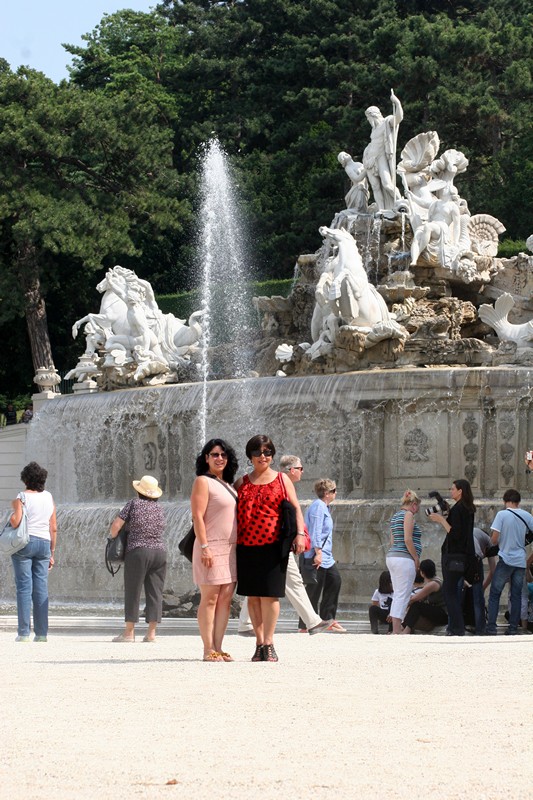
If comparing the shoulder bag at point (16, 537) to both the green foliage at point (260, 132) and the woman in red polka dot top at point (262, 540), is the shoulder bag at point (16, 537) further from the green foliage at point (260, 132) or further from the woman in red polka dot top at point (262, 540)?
the green foliage at point (260, 132)

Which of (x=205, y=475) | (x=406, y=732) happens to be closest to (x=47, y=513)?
(x=205, y=475)

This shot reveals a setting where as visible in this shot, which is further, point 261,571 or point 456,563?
point 456,563

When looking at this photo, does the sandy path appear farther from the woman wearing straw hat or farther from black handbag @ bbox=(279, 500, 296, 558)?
the woman wearing straw hat

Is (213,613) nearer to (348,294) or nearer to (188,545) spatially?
(188,545)

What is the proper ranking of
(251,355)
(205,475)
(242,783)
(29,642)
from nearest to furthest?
(242,783) < (205,475) < (29,642) < (251,355)

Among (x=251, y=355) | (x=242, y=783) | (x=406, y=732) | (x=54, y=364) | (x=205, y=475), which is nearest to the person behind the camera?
(x=242, y=783)

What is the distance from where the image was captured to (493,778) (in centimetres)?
648

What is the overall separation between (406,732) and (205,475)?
352 cm

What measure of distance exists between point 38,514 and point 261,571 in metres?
3.32

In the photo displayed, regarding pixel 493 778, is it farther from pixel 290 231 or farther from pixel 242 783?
pixel 290 231

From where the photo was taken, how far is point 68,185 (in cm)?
4362

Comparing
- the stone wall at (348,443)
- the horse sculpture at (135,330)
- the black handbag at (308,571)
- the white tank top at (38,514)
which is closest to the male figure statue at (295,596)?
the black handbag at (308,571)

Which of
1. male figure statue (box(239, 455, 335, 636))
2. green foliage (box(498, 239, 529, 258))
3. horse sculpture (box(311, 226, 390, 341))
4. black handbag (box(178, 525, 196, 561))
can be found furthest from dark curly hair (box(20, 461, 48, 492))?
green foliage (box(498, 239, 529, 258))

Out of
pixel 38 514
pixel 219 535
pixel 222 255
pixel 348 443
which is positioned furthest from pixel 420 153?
pixel 219 535
